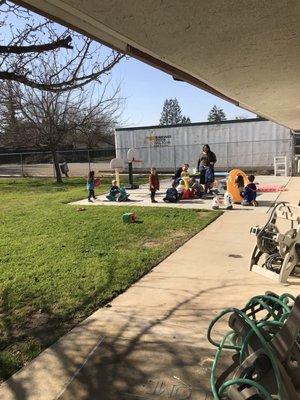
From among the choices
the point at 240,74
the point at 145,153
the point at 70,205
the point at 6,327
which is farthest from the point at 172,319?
the point at 145,153

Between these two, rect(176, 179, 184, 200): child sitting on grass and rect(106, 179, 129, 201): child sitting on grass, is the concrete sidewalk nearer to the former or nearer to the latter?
rect(176, 179, 184, 200): child sitting on grass

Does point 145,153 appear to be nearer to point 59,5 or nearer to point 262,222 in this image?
point 262,222

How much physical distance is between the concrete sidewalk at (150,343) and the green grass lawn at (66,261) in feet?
0.87

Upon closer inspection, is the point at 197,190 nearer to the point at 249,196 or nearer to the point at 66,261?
the point at 249,196

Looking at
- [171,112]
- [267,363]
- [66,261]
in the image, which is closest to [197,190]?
[66,261]

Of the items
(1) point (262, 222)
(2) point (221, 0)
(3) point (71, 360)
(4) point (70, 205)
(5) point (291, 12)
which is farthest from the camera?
(4) point (70, 205)

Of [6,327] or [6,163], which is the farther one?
[6,163]

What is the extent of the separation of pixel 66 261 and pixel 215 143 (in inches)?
774

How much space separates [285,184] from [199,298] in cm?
1308

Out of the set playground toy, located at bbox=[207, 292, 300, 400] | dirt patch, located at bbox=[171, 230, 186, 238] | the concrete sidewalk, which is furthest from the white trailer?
playground toy, located at bbox=[207, 292, 300, 400]

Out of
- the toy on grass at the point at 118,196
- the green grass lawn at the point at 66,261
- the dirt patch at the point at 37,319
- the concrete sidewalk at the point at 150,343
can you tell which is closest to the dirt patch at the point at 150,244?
the green grass lawn at the point at 66,261

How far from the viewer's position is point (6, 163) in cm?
4625

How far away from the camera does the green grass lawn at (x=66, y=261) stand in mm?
4430

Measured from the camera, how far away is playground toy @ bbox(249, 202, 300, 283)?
5414 millimetres
